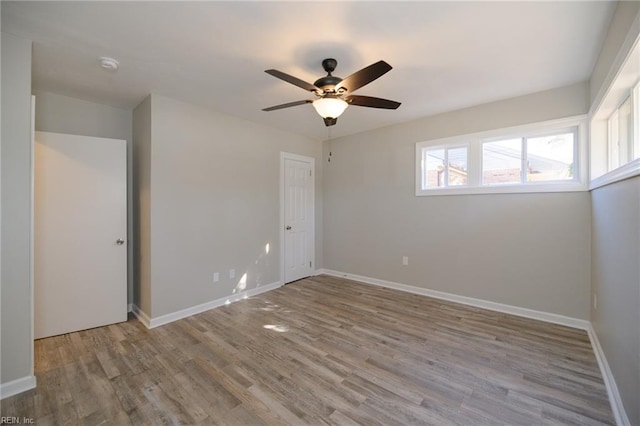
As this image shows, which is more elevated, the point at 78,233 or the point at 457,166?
the point at 457,166

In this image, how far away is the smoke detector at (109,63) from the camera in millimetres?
2246

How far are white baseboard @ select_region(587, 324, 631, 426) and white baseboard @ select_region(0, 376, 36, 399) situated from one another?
12.6ft

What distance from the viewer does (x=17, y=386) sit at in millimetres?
1877

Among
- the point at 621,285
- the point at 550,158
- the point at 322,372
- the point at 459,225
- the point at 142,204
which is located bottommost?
the point at 322,372

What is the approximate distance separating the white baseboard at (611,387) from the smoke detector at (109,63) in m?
4.35

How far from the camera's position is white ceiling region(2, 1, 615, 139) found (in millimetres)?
1721

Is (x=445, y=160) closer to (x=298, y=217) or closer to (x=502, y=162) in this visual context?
(x=502, y=162)

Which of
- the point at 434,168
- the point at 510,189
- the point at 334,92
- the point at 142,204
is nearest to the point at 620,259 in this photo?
the point at 510,189

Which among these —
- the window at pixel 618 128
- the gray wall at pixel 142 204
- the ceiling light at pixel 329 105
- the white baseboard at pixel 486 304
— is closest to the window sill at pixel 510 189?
the window at pixel 618 128

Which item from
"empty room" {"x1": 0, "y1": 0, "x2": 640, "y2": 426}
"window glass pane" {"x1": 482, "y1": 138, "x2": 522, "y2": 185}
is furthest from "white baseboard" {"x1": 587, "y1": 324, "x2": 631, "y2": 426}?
"window glass pane" {"x1": 482, "y1": 138, "x2": 522, "y2": 185}

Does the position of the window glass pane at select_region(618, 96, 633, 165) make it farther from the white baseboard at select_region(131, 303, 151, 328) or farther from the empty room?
the white baseboard at select_region(131, 303, 151, 328)

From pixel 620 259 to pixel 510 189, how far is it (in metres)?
1.60

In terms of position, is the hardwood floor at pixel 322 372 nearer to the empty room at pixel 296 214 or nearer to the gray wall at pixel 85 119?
the empty room at pixel 296 214

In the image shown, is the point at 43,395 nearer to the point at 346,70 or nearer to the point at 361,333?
the point at 361,333
